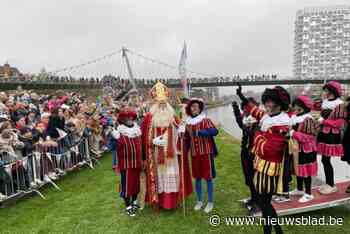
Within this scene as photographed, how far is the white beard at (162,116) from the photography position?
434cm

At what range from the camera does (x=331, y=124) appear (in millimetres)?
4125

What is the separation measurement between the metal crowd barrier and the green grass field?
0.79 feet

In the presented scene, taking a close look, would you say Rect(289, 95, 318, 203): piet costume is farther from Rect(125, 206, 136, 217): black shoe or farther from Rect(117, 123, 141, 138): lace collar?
Rect(125, 206, 136, 217): black shoe

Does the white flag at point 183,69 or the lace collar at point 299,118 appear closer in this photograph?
the lace collar at point 299,118

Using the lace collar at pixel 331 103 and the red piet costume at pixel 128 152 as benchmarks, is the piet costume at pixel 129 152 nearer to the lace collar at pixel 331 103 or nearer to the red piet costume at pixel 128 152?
the red piet costume at pixel 128 152

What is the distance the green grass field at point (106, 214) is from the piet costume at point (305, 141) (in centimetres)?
63

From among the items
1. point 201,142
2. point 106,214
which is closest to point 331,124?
point 201,142

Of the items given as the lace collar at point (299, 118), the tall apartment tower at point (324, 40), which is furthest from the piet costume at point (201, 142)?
the tall apartment tower at point (324, 40)

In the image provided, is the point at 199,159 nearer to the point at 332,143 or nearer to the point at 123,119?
the point at 123,119

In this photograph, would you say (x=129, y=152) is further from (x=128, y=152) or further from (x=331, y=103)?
(x=331, y=103)

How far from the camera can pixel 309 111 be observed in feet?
13.6

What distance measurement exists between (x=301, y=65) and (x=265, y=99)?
144 metres

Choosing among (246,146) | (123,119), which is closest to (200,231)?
(246,146)

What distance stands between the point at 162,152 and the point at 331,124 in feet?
7.91
